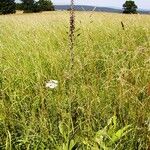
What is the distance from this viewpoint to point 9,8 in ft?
195

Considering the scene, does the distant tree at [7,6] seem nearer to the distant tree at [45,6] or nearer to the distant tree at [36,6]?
the distant tree at [36,6]

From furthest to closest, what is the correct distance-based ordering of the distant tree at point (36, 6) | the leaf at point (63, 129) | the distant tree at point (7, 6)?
1. the distant tree at point (36, 6)
2. the distant tree at point (7, 6)
3. the leaf at point (63, 129)

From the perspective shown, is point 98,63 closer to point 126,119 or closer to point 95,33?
point 126,119

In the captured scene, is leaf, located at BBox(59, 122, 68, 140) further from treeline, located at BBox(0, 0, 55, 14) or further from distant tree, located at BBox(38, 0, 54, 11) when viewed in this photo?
distant tree, located at BBox(38, 0, 54, 11)

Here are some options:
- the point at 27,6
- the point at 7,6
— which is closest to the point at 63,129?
the point at 7,6

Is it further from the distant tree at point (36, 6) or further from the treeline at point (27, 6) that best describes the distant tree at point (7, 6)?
the distant tree at point (36, 6)

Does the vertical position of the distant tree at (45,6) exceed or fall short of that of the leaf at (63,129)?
it falls short

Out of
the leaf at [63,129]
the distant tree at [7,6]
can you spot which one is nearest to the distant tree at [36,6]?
the distant tree at [7,6]

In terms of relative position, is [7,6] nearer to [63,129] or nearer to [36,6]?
[36,6]

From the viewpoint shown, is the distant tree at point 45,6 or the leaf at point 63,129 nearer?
the leaf at point 63,129

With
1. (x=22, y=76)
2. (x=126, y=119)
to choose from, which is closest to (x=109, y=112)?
(x=126, y=119)

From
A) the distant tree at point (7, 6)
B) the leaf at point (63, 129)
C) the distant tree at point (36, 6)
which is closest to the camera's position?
the leaf at point (63, 129)

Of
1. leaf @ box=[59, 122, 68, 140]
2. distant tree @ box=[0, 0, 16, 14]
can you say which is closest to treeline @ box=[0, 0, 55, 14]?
distant tree @ box=[0, 0, 16, 14]

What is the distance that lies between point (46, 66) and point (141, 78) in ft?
3.84
